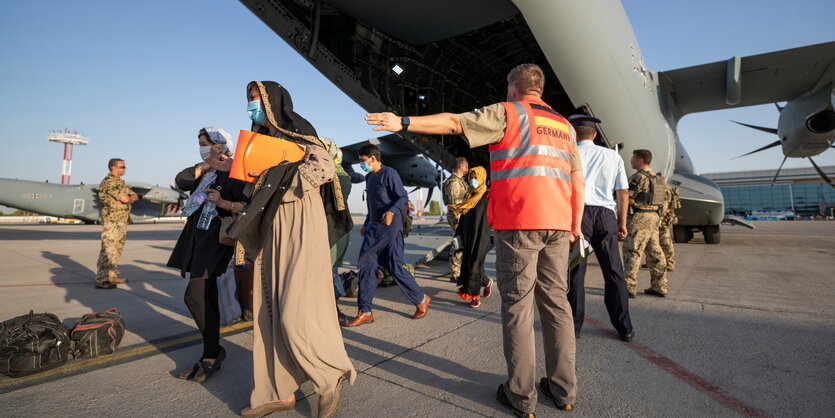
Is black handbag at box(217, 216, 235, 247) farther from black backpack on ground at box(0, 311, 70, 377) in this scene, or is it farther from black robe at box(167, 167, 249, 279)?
black backpack on ground at box(0, 311, 70, 377)

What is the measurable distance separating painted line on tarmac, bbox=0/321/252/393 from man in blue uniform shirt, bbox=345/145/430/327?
3.71 feet

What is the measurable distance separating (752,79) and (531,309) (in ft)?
36.7

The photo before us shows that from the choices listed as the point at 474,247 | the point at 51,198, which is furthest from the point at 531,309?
the point at 51,198

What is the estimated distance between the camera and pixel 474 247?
14.1 ft

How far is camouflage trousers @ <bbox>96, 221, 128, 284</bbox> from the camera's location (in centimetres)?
499

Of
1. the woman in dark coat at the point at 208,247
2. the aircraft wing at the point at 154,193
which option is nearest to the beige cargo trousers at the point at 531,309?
the woman in dark coat at the point at 208,247

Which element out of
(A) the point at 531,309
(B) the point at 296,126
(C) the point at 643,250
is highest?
(B) the point at 296,126

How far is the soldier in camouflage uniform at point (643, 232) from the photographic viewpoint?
447cm

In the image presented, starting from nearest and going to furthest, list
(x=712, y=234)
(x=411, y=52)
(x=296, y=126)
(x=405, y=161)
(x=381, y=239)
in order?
(x=296, y=126), (x=381, y=239), (x=411, y=52), (x=712, y=234), (x=405, y=161)

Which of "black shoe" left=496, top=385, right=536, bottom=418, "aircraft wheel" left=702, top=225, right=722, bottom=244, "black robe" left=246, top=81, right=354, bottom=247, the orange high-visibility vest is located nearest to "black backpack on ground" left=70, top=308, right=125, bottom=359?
"black robe" left=246, top=81, right=354, bottom=247

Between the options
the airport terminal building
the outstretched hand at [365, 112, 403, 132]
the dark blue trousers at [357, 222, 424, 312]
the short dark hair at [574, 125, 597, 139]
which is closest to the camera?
the outstretched hand at [365, 112, 403, 132]

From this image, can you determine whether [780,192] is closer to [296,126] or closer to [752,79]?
[752,79]

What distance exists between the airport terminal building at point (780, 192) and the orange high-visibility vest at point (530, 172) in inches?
2848

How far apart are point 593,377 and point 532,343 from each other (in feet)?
2.38
